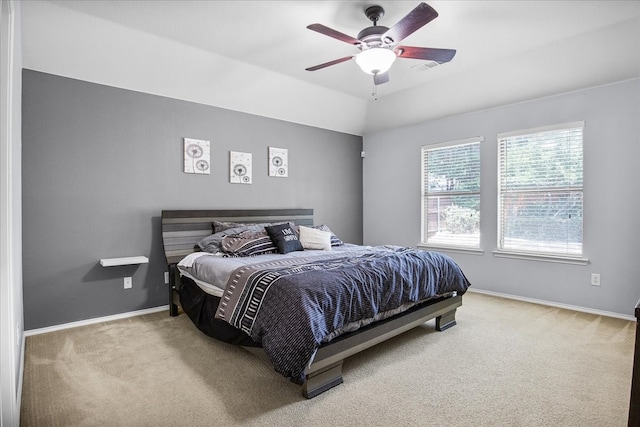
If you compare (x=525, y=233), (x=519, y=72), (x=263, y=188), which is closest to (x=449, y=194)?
(x=525, y=233)

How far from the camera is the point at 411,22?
7.40ft

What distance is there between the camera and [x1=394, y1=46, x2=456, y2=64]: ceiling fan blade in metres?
2.59

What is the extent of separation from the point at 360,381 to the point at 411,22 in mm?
2398

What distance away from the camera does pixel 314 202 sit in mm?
5359

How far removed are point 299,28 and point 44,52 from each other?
7.53 ft

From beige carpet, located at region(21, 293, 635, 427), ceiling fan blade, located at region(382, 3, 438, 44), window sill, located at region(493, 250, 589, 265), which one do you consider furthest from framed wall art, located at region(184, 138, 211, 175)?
window sill, located at region(493, 250, 589, 265)

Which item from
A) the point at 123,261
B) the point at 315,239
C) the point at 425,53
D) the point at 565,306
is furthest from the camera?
the point at 315,239

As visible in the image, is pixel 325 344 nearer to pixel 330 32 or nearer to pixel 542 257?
pixel 330 32

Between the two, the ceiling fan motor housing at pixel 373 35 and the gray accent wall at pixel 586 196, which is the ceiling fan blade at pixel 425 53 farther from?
the gray accent wall at pixel 586 196

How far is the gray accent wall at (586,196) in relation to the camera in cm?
348

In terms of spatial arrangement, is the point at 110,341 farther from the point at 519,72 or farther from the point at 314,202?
the point at 519,72

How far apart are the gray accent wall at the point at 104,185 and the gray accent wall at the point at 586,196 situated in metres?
2.79

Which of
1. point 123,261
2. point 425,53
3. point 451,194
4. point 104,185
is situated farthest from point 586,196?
point 104,185

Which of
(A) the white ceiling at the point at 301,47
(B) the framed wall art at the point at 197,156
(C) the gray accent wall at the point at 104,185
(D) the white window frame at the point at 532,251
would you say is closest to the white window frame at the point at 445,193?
(D) the white window frame at the point at 532,251
